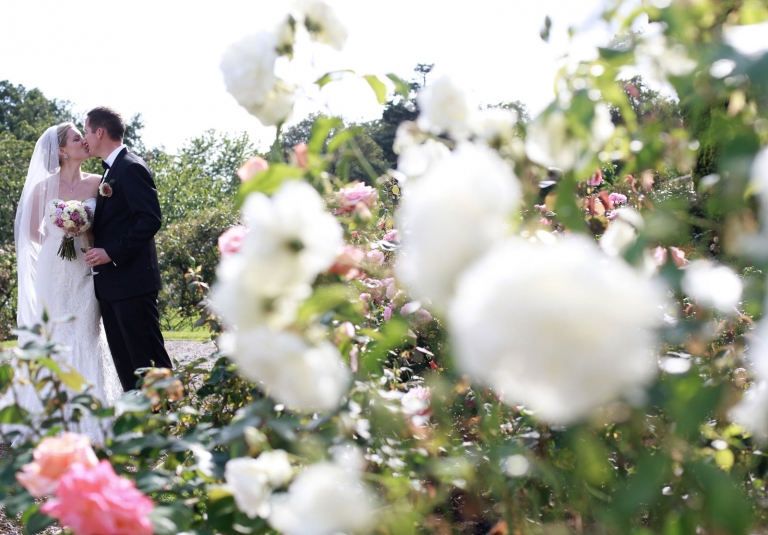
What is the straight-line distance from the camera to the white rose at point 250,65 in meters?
0.88

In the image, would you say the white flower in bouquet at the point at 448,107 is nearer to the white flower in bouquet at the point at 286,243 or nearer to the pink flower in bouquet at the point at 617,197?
the white flower in bouquet at the point at 286,243

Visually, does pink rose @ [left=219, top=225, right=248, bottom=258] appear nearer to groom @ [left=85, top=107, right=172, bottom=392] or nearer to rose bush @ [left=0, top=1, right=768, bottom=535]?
rose bush @ [left=0, top=1, right=768, bottom=535]

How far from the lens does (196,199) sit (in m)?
15.6

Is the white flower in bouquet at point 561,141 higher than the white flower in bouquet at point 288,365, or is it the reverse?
the white flower in bouquet at point 561,141

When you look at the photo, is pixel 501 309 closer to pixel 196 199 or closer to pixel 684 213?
pixel 684 213

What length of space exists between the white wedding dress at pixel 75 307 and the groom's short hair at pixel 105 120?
44 centimetres

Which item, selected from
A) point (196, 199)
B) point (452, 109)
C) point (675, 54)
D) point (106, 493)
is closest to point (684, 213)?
point (675, 54)

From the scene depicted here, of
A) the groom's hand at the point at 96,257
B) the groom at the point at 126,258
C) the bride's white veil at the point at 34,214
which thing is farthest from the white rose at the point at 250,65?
the bride's white veil at the point at 34,214

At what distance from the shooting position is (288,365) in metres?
0.63

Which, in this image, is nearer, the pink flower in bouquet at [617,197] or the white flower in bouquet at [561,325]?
the white flower in bouquet at [561,325]

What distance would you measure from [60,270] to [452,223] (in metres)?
4.36

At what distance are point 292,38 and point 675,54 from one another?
0.46 metres

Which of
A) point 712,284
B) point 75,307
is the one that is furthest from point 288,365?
point 75,307

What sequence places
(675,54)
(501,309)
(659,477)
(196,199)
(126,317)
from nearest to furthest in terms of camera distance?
(501,309) < (659,477) < (675,54) < (126,317) < (196,199)
